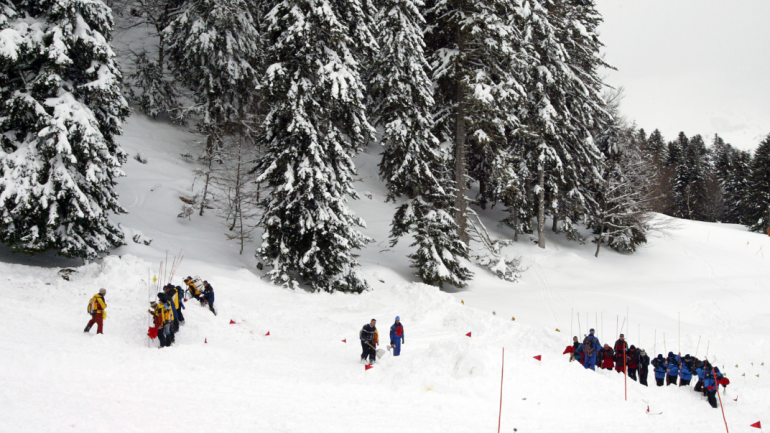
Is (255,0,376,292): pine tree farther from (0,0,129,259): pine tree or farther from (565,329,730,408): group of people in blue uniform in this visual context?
(565,329,730,408): group of people in blue uniform

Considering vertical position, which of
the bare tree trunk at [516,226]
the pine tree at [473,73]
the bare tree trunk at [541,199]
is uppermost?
the pine tree at [473,73]

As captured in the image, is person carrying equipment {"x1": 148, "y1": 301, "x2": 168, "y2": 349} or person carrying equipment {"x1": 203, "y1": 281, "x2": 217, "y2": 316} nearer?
person carrying equipment {"x1": 148, "y1": 301, "x2": 168, "y2": 349}

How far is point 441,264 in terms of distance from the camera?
60.8 ft

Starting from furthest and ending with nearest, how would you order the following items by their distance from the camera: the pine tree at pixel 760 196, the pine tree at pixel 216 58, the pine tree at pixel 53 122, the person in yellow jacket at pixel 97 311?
the pine tree at pixel 760 196, the pine tree at pixel 216 58, the pine tree at pixel 53 122, the person in yellow jacket at pixel 97 311

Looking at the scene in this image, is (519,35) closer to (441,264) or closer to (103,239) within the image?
(441,264)

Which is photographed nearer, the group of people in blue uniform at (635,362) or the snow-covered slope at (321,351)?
the snow-covered slope at (321,351)

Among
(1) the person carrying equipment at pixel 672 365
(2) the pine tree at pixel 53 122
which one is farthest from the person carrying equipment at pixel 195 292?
(1) the person carrying equipment at pixel 672 365

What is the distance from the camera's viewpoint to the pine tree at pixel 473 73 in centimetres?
1983

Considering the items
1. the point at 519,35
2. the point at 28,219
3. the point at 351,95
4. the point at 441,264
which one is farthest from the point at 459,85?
the point at 28,219

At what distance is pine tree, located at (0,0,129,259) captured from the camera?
40.2 feet

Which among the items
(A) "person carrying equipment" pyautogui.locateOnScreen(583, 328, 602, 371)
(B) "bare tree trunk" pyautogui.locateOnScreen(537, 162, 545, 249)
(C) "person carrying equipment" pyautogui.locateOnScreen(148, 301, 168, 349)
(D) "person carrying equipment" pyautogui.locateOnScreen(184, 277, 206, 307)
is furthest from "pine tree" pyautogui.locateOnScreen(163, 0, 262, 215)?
(A) "person carrying equipment" pyautogui.locateOnScreen(583, 328, 602, 371)

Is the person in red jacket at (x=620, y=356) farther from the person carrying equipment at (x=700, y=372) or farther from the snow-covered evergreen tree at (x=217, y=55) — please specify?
the snow-covered evergreen tree at (x=217, y=55)

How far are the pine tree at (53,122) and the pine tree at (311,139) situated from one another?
199 inches

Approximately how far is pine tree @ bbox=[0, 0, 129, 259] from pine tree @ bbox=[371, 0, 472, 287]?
989 centimetres
